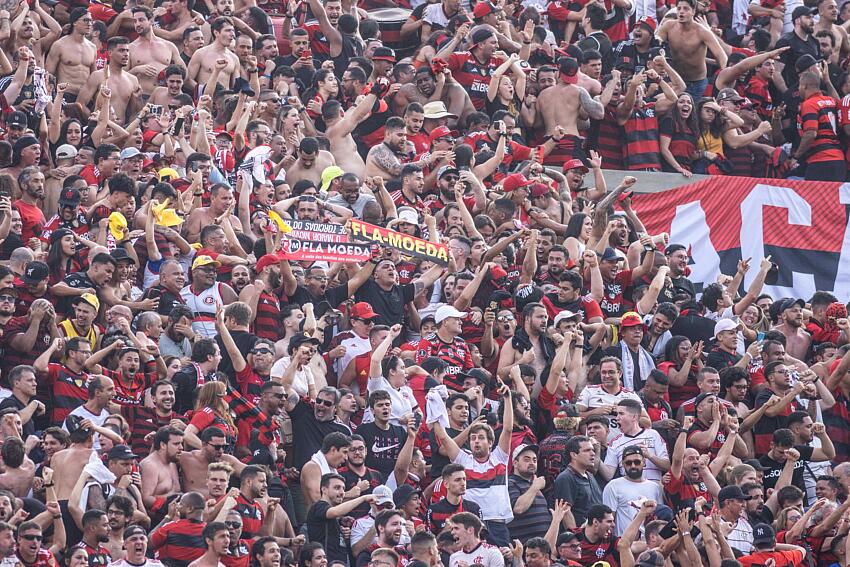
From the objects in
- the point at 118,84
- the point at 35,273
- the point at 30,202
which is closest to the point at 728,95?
the point at 118,84

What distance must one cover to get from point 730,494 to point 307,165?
5.45 meters

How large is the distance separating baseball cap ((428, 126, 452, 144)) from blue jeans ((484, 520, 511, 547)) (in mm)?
5516

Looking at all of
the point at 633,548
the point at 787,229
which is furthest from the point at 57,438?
the point at 787,229

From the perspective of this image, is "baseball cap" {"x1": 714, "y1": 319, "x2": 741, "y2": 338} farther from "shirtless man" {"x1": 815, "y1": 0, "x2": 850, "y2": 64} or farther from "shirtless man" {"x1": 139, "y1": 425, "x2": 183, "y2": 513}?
"shirtless man" {"x1": 815, "y1": 0, "x2": 850, "y2": 64}

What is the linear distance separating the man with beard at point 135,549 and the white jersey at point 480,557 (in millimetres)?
2456

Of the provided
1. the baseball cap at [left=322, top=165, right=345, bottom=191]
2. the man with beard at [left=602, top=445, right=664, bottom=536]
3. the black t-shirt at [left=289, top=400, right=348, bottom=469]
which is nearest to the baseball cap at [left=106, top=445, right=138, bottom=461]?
the black t-shirt at [left=289, top=400, right=348, bottom=469]

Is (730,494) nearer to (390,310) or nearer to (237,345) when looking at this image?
(390,310)

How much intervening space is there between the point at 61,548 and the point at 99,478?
63cm

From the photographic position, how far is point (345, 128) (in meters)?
20.0

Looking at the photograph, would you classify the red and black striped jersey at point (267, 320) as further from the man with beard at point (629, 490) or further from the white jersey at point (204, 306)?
the man with beard at point (629, 490)

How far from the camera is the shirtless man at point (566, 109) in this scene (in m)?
21.5

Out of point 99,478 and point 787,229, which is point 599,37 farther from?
point 99,478

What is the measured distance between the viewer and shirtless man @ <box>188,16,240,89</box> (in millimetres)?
20281

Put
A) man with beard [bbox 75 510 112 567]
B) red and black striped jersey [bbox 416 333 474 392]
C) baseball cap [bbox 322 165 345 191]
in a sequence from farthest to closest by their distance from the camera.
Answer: baseball cap [bbox 322 165 345 191] → red and black striped jersey [bbox 416 333 474 392] → man with beard [bbox 75 510 112 567]
